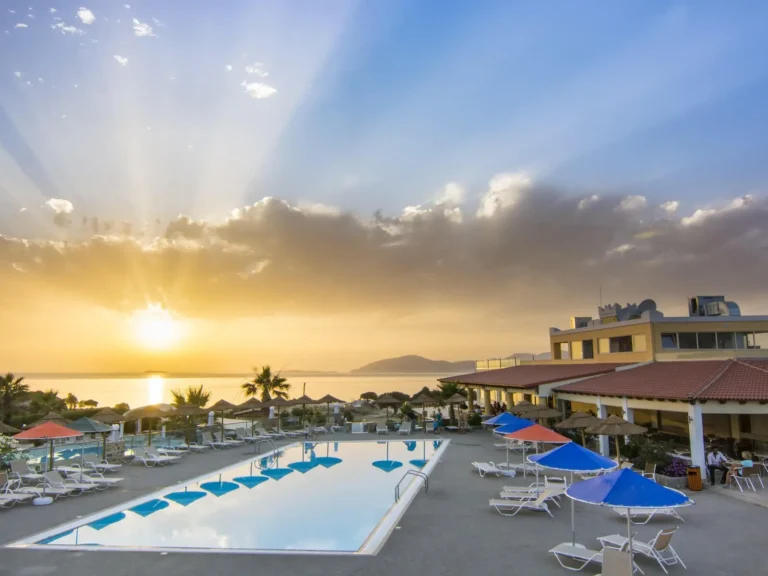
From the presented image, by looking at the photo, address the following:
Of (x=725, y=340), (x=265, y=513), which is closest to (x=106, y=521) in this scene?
(x=265, y=513)

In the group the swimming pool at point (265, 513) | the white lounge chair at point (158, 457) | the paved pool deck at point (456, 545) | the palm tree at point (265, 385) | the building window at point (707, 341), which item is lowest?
the swimming pool at point (265, 513)

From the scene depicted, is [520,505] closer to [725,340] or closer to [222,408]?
[222,408]

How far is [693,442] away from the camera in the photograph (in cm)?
1662

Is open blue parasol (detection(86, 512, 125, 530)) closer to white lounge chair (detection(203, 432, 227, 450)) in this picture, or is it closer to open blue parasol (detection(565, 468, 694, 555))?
open blue parasol (detection(565, 468, 694, 555))

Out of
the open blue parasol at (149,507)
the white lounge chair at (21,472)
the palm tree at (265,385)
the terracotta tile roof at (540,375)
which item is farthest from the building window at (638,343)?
the palm tree at (265,385)

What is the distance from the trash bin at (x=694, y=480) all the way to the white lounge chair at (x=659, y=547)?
6.47m

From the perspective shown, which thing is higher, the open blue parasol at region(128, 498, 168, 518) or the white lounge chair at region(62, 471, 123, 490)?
the white lounge chair at region(62, 471, 123, 490)

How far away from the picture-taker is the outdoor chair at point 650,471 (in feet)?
52.7

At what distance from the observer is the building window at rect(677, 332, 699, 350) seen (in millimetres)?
26516

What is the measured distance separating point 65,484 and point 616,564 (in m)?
15.0

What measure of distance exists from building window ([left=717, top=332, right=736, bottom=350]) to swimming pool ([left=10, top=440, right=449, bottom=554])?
1480 centimetres

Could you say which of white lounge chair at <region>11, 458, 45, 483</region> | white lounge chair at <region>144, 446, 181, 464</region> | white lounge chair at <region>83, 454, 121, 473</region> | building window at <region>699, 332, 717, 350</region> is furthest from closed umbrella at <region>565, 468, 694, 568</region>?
building window at <region>699, 332, 717, 350</region>

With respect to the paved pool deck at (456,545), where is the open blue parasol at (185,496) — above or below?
below

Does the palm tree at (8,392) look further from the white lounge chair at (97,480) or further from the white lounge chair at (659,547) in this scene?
the white lounge chair at (659,547)
